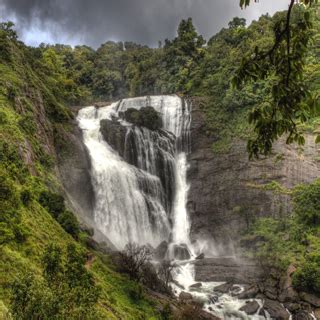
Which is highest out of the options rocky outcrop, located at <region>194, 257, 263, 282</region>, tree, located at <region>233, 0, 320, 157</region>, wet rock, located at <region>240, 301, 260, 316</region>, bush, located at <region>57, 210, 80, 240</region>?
tree, located at <region>233, 0, 320, 157</region>

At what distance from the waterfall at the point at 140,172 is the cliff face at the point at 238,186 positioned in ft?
5.15

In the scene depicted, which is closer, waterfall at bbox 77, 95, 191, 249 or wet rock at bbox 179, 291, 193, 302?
wet rock at bbox 179, 291, 193, 302

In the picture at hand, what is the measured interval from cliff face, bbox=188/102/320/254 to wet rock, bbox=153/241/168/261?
4633 millimetres

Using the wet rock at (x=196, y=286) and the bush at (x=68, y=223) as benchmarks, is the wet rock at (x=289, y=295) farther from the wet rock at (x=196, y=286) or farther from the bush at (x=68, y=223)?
the bush at (x=68, y=223)

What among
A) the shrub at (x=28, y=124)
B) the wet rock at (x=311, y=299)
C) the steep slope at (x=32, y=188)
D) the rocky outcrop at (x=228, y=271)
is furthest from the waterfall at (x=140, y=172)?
the wet rock at (x=311, y=299)

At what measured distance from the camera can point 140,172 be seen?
110 ft

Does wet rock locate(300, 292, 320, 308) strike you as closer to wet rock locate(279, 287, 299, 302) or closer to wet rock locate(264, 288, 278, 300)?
wet rock locate(279, 287, 299, 302)

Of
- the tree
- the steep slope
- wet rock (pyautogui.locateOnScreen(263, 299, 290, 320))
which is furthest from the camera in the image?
wet rock (pyautogui.locateOnScreen(263, 299, 290, 320))

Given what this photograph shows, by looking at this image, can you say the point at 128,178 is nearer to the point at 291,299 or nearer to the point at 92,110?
the point at 92,110

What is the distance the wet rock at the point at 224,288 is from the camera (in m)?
22.5

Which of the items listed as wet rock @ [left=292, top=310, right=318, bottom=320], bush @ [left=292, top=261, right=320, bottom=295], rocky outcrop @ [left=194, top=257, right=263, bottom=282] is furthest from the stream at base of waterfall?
wet rock @ [left=292, top=310, right=318, bottom=320]

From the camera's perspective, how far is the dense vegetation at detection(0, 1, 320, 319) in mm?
8422

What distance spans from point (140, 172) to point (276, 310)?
17271mm

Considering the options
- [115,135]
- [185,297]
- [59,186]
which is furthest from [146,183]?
[185,297]
